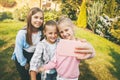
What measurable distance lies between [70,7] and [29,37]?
1421 cm

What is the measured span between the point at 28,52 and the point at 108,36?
37.0 ft

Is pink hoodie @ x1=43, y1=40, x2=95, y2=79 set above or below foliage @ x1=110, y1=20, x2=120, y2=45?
above

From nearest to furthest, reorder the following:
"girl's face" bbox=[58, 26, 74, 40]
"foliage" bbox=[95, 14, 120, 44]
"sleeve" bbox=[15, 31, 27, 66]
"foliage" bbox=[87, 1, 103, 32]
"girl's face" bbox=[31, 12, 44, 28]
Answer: "girl's face" bbox=[58, 26, 74, 40], "girl's face" bbox=[31, 12, 44, 28], "sleeve" bbox=[15, 31, 27, 66], "foliage" bbox=[95, 14, 120, 44], "foliage" bbox=[87, 1, 103, 32]

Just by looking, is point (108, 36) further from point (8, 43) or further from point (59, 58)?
point (59, 58)

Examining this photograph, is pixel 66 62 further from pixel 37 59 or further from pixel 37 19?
pixel 37 19

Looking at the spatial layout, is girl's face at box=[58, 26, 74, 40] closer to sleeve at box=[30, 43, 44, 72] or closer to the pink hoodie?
the pink hoodie

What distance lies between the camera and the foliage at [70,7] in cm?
1809

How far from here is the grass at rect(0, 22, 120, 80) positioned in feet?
27.5

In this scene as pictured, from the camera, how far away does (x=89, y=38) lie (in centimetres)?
1397

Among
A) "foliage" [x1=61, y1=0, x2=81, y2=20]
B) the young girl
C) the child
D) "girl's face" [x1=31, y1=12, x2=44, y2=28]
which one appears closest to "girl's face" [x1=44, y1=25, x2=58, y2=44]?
the child

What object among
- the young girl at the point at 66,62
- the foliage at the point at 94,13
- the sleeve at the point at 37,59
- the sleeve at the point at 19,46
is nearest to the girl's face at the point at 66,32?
the young girl at the point at 66,62

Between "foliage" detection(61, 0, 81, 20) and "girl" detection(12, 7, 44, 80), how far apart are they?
13696mm

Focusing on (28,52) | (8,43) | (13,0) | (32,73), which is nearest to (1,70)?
(8,43)

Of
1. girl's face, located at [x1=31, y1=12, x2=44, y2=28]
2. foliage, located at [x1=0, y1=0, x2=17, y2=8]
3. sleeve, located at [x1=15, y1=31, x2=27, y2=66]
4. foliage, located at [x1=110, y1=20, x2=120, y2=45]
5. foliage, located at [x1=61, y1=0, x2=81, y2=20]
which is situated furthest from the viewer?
→ foliage, located at [x1=0, y1=0, x2=17, y2=8]
